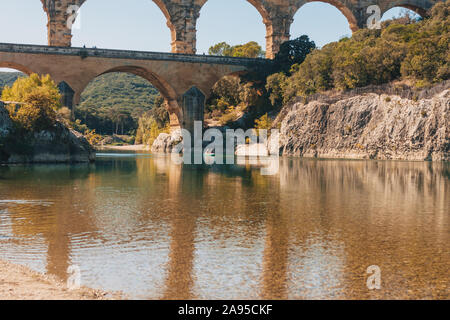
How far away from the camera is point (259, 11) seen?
2045 inches

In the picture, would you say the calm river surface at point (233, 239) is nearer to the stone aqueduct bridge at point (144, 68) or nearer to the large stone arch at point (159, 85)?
the stone aqueduct bridge at point (144, 68)

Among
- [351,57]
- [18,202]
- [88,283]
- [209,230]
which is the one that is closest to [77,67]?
[351,57]

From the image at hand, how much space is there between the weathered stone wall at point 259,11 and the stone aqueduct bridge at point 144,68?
1362mm

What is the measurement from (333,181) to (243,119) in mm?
36483

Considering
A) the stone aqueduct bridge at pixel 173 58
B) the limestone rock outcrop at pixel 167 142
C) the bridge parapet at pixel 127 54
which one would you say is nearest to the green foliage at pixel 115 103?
the limestone rock outcrop at pixel 167 142

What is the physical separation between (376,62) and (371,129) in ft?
18.1

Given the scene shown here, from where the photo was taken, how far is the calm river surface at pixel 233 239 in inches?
251

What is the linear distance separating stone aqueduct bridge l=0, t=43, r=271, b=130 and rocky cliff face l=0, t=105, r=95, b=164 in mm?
15627

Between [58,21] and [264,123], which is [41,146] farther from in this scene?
[264,123]

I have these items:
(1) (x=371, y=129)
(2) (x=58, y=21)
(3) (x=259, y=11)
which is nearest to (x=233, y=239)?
(1) (x=371, y=129)

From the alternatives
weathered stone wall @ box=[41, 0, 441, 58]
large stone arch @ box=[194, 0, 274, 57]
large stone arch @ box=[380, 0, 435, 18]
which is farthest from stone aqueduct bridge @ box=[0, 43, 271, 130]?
large stone arch @ box=[380, 0, 435, 18]

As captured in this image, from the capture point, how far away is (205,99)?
51.8 meters
